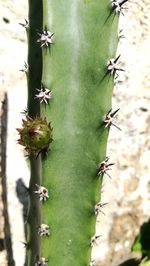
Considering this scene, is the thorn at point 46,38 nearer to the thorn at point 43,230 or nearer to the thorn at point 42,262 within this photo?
the thorn at point 43,230

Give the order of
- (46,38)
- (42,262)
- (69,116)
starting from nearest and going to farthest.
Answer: (46,38) → (69,116) → (42,262)

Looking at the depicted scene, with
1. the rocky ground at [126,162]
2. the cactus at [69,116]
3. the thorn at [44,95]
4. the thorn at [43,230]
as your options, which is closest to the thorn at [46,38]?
the cactus at [69,116]

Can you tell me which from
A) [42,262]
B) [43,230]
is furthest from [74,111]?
[42,262]

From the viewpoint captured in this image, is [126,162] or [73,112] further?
[126,162]

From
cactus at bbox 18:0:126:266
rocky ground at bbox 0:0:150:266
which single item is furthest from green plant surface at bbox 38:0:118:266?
rocky ground at bbox 0:0:150:266

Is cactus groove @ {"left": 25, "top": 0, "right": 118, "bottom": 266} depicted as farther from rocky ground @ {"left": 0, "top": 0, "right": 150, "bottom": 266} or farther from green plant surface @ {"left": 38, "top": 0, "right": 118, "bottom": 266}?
rocky ground @ {"left": 0, "top": 0, "right": 150, "bottom": 266}

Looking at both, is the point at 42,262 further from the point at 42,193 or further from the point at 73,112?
the point at 73,112
